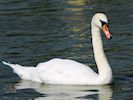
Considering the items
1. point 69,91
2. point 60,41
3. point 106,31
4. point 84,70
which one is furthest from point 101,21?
point 60,41

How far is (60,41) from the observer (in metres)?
20.0

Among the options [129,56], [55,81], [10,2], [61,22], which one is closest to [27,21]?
[61,22]

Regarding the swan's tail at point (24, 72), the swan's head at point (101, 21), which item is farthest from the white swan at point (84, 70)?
the swan's tail at point (24, 72)

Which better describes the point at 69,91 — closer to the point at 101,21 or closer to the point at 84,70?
the point at 84,70

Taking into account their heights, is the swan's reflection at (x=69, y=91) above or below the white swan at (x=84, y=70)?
below

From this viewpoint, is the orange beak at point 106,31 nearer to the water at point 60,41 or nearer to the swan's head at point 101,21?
the swan's head at point 101,21

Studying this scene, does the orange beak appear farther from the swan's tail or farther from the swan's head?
the swan's tail

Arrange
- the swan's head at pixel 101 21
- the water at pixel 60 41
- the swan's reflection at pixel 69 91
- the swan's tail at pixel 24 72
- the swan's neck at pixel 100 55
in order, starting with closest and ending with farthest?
the swan's reflection at pixel 69 91, the water at pixel 60 41, the swan's head at pixel 101 21, the swan's neck at pixel 100 55, the swan's tail at pixel 24 72

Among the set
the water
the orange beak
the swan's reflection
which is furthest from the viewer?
the orange beak

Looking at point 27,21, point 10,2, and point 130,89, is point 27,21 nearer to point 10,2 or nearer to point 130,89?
point 10,2

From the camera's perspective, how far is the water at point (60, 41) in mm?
15297

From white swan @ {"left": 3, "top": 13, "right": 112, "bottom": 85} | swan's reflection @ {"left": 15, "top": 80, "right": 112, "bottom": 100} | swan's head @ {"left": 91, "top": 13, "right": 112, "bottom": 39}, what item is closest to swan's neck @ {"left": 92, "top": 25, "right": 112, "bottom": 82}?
white swan @ {"left": 3, "top": 13, "right": 112, "bottom": 85}

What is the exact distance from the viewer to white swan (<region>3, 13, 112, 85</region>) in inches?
617

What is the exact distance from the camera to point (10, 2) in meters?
27.3
